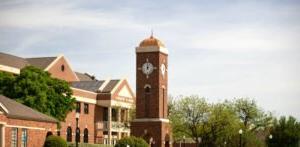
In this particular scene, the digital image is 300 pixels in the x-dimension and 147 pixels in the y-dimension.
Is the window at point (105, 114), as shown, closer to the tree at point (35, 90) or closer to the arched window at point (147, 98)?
the arched window at point (147, 98)

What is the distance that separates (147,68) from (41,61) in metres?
15.5

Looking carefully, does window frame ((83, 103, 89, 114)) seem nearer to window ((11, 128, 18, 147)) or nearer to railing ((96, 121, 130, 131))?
railing ((96, 121, 130, 131))

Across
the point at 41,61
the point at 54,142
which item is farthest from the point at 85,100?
the point at 54,142

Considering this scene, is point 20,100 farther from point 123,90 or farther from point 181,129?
point 123,90

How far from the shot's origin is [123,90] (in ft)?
287

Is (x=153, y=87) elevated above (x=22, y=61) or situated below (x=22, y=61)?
below

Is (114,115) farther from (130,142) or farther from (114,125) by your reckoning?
(130,142)

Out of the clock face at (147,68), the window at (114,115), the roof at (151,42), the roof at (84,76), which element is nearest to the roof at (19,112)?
the clock face at (147,68)

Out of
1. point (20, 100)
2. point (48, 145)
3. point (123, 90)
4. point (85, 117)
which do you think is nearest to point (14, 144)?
point (48, 145)

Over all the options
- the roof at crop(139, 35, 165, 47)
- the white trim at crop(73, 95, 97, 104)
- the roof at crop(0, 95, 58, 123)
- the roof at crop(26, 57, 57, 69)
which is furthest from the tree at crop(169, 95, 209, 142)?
the roof at crop(0, 95, 58, 123)

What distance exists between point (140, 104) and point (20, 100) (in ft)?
58.8

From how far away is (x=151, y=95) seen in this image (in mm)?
71438

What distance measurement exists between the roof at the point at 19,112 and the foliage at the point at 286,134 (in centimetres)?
2498

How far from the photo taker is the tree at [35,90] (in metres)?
57.6
